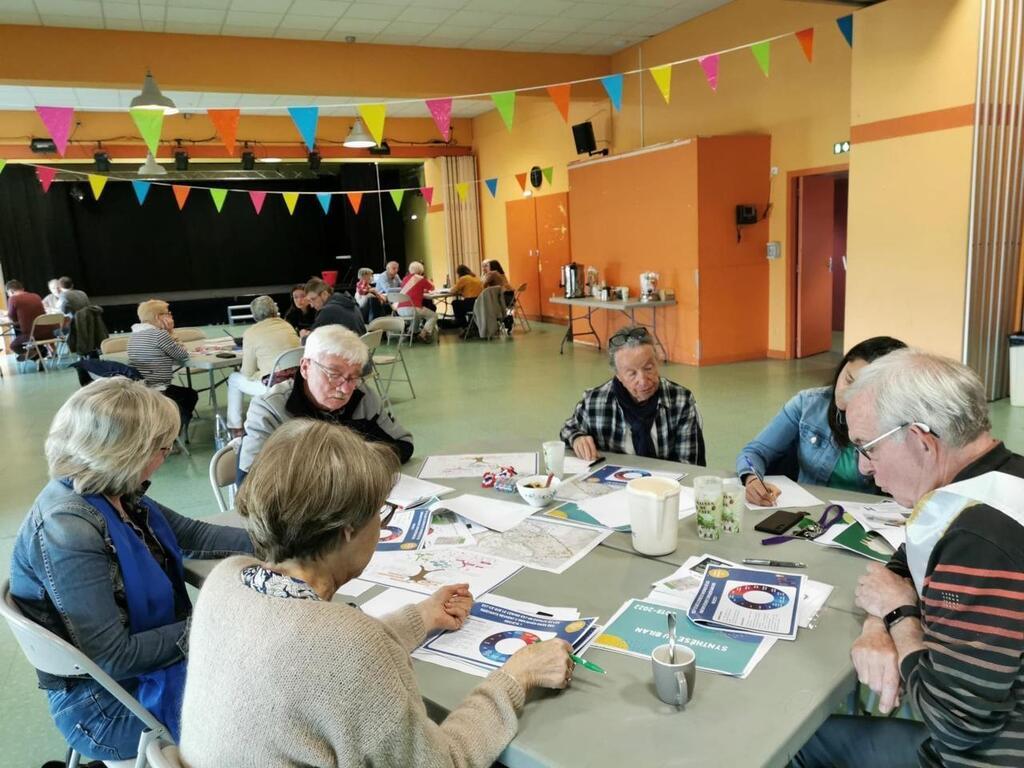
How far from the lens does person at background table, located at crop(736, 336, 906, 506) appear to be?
2232 millimetres

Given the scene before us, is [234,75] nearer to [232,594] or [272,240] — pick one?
[232,594]

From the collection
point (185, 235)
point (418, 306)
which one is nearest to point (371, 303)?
point (418, 306)

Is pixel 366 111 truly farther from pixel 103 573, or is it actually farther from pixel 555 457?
pixel 103 573

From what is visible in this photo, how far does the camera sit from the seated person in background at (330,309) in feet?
23.9

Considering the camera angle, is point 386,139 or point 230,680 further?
point 386,139

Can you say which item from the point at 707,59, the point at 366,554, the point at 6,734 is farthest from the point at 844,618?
the point at 707,59

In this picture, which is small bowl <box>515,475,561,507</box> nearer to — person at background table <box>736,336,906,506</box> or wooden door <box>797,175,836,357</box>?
person at background table <box>736,336,906,506</box>

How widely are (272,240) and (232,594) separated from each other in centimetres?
1804

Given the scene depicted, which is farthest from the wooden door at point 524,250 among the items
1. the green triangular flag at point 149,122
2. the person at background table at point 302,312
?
the green triangular flag at point 149,122

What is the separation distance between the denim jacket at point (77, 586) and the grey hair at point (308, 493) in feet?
1.76

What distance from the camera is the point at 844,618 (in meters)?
1.44

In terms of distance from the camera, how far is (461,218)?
557 inches

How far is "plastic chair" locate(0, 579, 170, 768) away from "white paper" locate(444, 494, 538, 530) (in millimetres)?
887

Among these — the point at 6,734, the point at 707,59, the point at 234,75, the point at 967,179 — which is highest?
the point at 234,75
